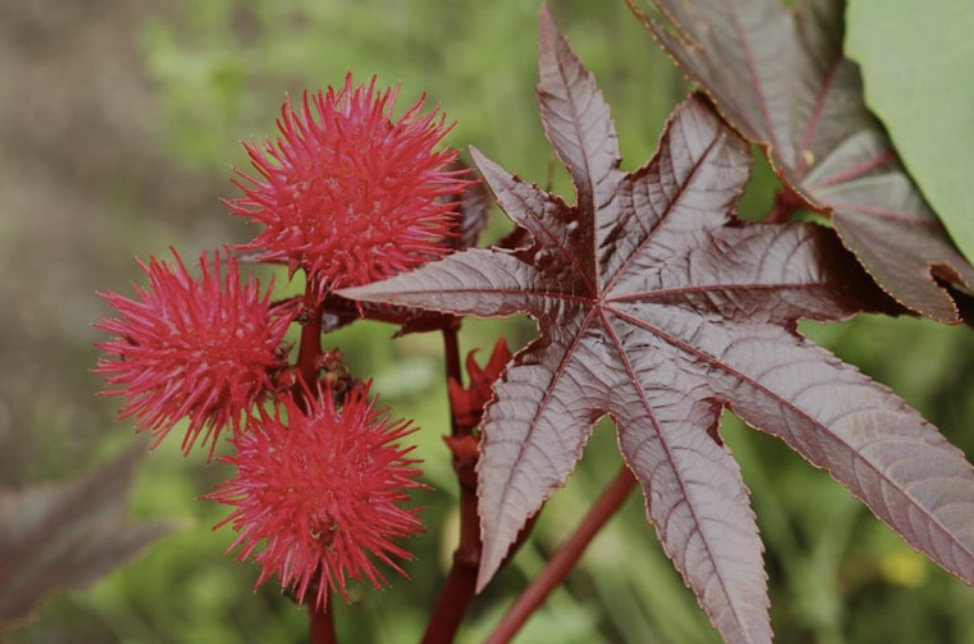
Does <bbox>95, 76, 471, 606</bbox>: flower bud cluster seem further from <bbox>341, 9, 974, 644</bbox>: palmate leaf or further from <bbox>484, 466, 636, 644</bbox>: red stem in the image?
<bbox>484, 466, 636, 644</bbox>: red stem

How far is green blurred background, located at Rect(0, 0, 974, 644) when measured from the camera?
7.30 ft

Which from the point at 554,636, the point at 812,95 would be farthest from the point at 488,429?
the point at 554,636

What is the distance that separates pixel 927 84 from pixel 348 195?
580 mm

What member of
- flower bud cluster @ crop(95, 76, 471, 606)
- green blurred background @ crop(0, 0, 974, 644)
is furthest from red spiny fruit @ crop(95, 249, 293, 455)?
green blurred background @ crop(0, 0, 974, 644)

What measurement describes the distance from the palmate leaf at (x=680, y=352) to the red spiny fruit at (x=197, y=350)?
5.3 inches

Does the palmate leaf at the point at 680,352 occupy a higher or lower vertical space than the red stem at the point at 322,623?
higher

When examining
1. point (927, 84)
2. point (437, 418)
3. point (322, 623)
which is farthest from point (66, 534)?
point (927, 84)

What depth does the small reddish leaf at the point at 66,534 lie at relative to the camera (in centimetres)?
126

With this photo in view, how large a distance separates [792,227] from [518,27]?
1.51 meters

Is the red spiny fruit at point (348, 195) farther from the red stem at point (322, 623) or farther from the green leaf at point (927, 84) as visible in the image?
the green leaf at point (927, 84)

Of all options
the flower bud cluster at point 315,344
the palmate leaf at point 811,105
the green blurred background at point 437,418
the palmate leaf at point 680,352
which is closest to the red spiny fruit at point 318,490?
the flower bud cluster at point 315,344

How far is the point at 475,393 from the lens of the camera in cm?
87

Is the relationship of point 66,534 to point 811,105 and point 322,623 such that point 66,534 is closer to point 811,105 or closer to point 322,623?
point 322,623

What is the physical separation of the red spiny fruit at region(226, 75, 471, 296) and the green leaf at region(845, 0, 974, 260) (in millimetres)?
476
